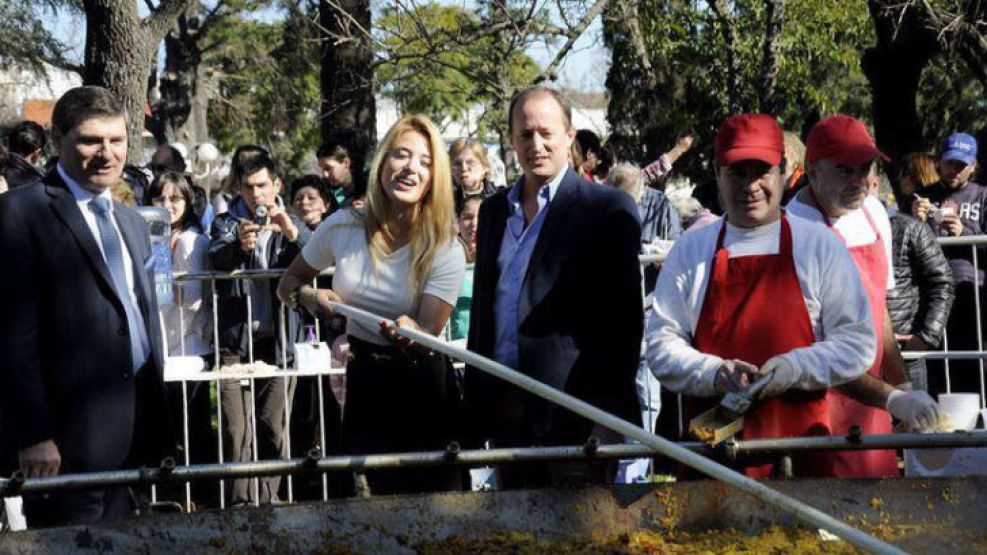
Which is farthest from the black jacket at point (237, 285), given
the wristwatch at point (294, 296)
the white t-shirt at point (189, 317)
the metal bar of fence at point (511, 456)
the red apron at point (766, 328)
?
the metal bar of fence at point (511, 456)

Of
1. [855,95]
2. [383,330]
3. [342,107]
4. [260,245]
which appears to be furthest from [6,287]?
[855,95]

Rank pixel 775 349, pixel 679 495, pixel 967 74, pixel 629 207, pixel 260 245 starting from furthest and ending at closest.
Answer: pixel 967 74 → pixel 260 245 → pixel 629 207 → pixel 775 349 → pixel 679 495

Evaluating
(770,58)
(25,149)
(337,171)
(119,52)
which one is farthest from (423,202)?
(119,52)

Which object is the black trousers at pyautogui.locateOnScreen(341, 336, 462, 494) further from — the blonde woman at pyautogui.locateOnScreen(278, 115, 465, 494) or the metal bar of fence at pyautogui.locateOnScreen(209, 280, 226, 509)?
the metal bar of fence at pyautogui.locateOnScreen(209, 280, 226, 509)

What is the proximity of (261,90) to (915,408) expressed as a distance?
36.9 metres

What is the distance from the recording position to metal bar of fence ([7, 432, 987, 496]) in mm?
3406

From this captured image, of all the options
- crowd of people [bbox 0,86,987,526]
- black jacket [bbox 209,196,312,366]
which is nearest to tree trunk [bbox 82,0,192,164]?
black jacket [bbox 209,196,312,366]

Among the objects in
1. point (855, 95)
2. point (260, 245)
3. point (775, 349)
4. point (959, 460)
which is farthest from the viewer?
point (855, 95)

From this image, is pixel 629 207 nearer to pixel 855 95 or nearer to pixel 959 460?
pixel 959 460

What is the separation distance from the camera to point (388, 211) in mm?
5422

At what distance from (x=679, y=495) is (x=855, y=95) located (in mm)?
36750

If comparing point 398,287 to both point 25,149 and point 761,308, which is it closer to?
point 761,308

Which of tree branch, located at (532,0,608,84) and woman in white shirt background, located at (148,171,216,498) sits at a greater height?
tree branch, located at (532,0,608,84)

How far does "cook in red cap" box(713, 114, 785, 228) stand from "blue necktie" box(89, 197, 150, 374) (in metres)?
2.07
